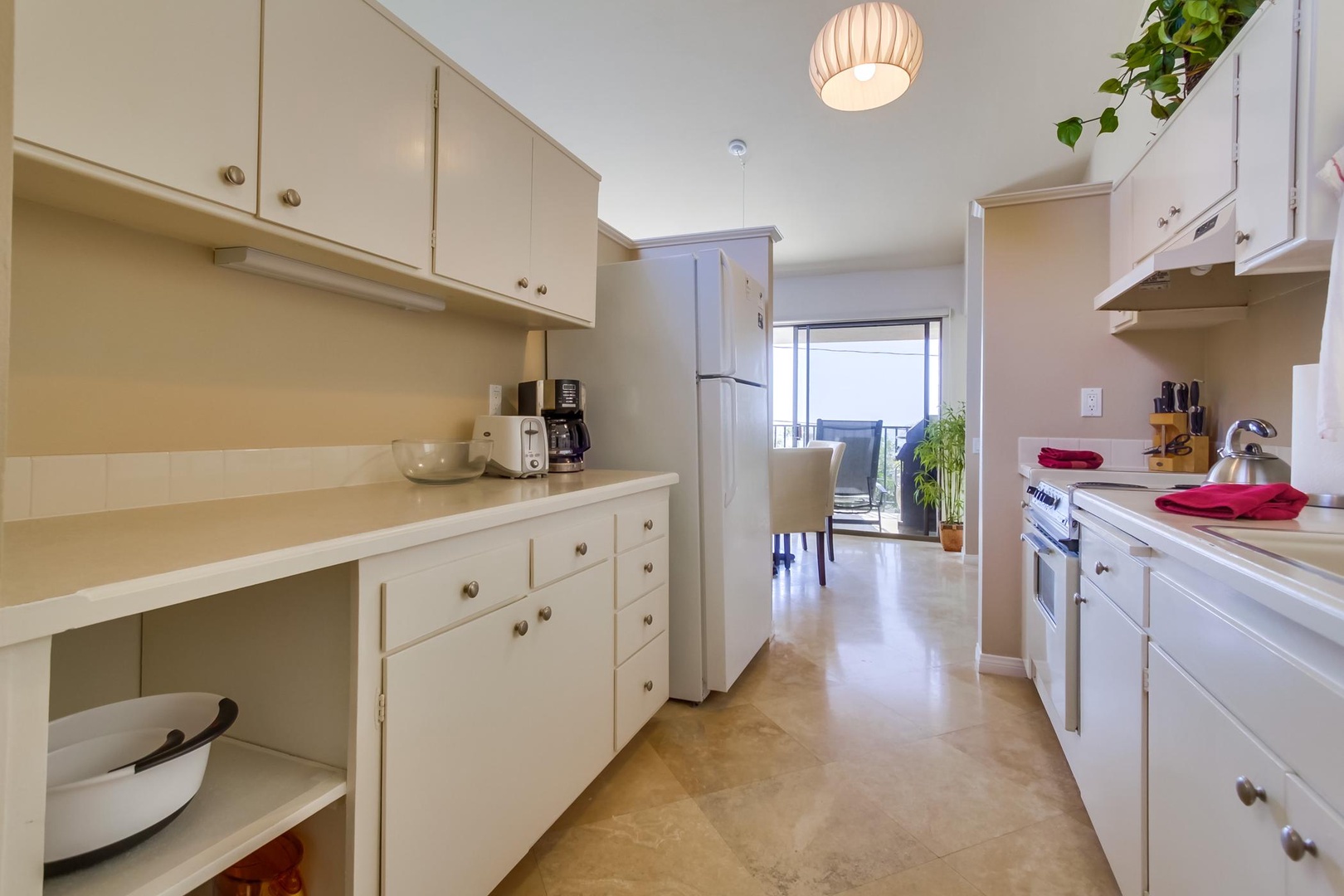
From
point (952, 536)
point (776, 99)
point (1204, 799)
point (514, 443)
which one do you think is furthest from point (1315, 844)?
point (952, 536)

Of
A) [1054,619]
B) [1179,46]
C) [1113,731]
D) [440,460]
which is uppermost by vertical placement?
[1179,46]

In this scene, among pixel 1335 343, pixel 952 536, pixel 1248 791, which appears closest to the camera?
pixel 1248 791

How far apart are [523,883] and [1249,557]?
5.15 feet

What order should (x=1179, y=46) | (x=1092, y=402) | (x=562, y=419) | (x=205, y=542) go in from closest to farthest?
(x=205, y=542) < (x=1179, y=46) < (x=562, y=419) < (x=1092, y=402)

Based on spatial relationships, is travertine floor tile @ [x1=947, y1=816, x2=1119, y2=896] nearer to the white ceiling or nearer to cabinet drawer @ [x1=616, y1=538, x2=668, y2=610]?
cabinet drawer @ [x1=616, y1=538, x2=668, y2=610]

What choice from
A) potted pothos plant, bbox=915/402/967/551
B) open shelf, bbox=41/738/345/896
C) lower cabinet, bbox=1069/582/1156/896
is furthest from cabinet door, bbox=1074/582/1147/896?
potted pothos plant, bbox=915/402/967/551

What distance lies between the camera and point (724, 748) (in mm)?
2033

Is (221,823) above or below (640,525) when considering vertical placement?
below

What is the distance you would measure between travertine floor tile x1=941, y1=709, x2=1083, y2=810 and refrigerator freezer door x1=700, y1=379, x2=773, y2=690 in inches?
32.8

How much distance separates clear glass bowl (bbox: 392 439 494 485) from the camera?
5.30 ft

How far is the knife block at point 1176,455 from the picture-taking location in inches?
85.8

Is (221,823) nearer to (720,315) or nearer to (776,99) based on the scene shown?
(720,315)

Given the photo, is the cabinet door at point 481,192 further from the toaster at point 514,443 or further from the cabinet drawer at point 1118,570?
the cabinet drawer at point 1118,570

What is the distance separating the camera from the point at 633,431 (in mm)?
2357
